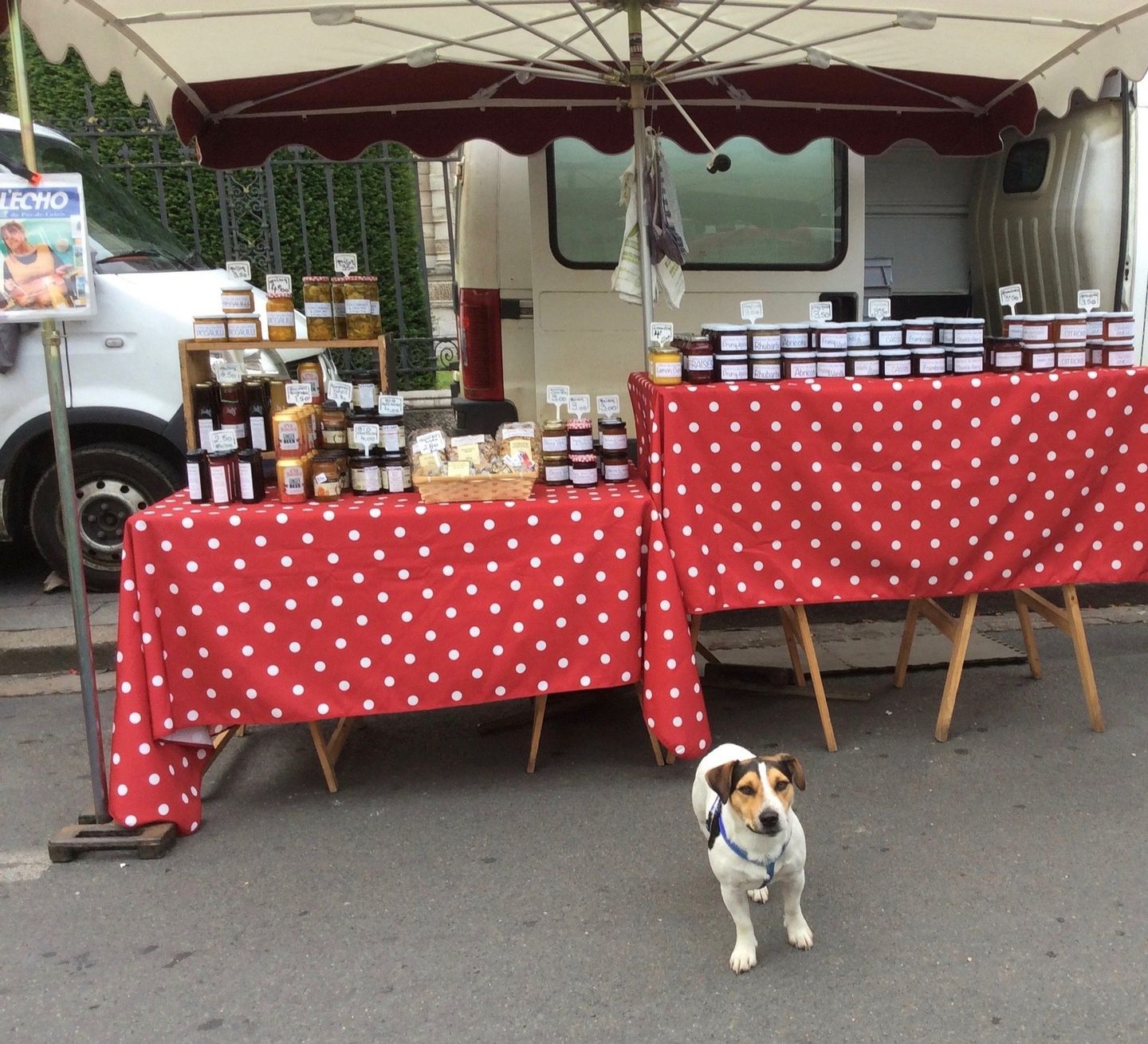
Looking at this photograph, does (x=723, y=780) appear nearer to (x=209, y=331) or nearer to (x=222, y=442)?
(x=222, y=442)

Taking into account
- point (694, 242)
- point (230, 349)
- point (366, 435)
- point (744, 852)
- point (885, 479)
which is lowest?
point (744, 852)

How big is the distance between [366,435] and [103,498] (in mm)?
2830

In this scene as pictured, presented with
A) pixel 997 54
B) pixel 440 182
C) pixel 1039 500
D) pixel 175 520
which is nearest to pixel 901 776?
pixel 1039 500

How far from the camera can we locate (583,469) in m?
3.67

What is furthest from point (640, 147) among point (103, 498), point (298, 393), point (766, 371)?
point (103, 498)

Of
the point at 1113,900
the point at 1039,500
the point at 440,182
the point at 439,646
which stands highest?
the point at 440,182

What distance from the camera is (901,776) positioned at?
143 inches

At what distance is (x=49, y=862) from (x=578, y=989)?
69.6 inches

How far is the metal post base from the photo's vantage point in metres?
3.23

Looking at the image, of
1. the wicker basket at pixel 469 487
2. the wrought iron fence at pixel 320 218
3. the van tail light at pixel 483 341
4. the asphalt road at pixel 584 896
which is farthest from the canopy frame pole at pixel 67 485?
the wrought iron fence at pixel 320 218

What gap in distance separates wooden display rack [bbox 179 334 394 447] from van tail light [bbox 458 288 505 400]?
185cm

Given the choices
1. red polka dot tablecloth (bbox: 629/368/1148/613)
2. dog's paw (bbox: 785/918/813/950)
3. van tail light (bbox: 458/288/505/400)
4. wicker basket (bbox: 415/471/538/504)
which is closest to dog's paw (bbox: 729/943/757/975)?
dog's paw (bbox: 785/918/813/950)

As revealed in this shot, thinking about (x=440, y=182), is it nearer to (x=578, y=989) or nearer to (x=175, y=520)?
(x=175, y=520)

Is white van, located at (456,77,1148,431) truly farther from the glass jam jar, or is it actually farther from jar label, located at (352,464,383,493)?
jar label, located at (352,464,383,493)
